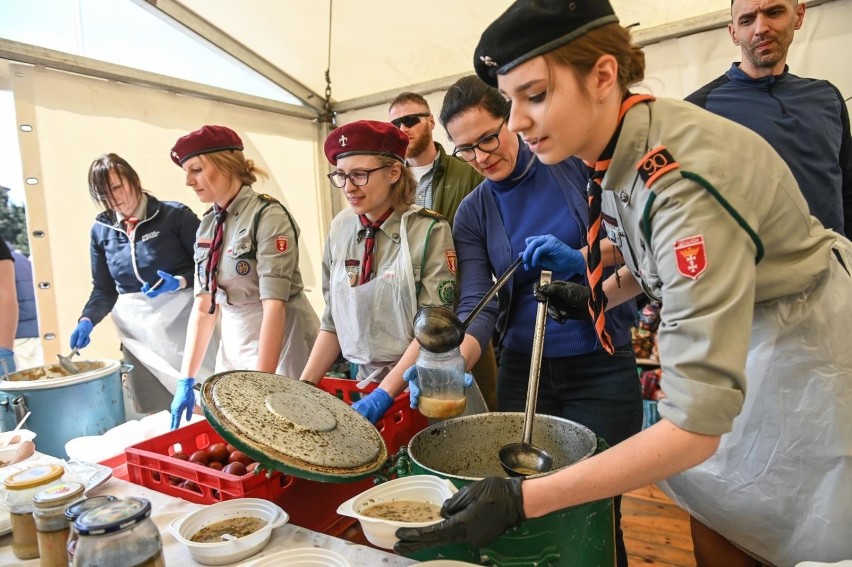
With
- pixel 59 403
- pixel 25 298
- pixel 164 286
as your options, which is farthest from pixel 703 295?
pixel 25 298

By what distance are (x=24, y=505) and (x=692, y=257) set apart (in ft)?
3.95

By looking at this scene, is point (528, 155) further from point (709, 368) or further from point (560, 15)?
point (709, 368)

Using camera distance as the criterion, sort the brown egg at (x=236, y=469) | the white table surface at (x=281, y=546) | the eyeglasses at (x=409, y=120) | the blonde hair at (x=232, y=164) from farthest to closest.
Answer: the eyeglasses at (x=409, y=120)
the blonde hair at (x=232, y=164)
the brown egg at (x=236, y=469)
the white table surface at (x=281, y=546)

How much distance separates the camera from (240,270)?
2.09m

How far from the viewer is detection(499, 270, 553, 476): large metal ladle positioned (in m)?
1.10

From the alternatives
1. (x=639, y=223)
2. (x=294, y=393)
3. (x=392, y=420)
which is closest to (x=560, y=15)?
(x=639, y=223)

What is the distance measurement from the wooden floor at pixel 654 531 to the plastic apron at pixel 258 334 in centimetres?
168

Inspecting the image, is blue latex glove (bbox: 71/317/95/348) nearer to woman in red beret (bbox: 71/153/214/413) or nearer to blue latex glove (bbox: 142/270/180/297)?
woman in red beret (bbox: 71/153/214/413)

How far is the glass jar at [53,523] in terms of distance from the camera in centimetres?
88

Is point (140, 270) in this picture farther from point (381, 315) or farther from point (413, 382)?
point (413, 382)

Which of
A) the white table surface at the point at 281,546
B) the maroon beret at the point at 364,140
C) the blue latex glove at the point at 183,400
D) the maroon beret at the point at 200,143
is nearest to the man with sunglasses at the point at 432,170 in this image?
the maroon beret at the point at 364,140

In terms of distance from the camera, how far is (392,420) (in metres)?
1.47

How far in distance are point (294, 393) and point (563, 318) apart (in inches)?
26.9

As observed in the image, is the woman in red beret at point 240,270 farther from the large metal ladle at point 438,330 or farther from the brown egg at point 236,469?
the large metal ladle at point 438,330
